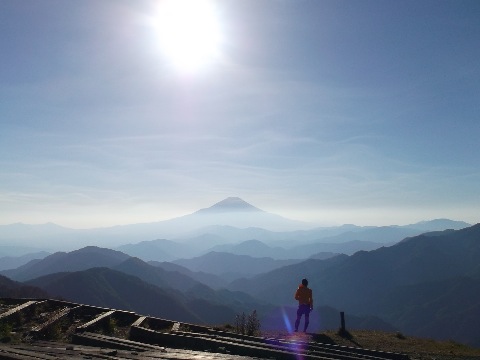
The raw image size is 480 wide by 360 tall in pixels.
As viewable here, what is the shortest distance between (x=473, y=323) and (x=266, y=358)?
225671 mm

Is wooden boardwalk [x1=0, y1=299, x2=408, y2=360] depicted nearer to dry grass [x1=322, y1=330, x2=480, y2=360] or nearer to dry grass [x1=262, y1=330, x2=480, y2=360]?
dry grass [x1=262, y1=330, x2=480, y2=360]

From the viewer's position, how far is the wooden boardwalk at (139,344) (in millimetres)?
7141

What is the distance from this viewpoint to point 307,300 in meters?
16.8

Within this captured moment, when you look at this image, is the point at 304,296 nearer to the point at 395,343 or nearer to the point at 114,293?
the point at 395,343

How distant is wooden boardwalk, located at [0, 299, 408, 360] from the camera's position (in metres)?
7.14

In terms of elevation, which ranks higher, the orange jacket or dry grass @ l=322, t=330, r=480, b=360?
the orange jacket

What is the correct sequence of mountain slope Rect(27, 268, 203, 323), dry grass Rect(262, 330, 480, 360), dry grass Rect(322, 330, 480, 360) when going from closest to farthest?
1. dry grass Rect(322, 330, 480, 360)
2. dry grass Rect(262, 330, 480, 360)
3. mountain slope Rect(27, 268, 203, 323)

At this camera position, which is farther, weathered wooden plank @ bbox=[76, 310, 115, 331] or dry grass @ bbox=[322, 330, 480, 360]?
dry grass @ bbox=[322, 330, 480, 360]

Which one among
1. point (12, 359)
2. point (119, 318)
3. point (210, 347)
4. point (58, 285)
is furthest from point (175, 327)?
point (58, 285)

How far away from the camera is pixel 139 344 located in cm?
842

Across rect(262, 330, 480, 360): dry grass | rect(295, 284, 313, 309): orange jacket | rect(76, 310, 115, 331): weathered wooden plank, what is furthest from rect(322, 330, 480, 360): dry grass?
rect(76, 310, 115, 331): weathered wooden plank

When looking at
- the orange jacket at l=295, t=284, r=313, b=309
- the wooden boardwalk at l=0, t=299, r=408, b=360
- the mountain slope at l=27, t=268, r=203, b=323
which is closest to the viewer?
the wooden boardwalk at l=0, t=299, r=408, b=360

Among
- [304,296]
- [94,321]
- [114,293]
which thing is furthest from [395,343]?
[114,293]

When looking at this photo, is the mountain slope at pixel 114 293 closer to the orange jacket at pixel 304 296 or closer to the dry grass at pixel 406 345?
the orange jacket at pixel 304 296
